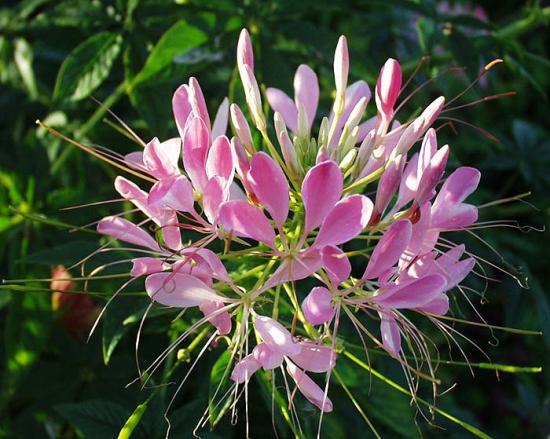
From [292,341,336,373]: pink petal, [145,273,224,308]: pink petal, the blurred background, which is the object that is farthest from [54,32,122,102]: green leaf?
[292,341,336,373]: pink petal

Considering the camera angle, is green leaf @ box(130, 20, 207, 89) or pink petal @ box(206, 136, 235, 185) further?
green leaf @ box(130, 20, 207, 89)

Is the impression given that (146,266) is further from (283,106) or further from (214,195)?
(283,106)

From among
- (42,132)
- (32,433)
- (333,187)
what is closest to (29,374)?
(32,433)

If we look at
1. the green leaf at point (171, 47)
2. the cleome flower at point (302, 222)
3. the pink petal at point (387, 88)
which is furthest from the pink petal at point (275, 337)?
the green leaf at point (171, 47)

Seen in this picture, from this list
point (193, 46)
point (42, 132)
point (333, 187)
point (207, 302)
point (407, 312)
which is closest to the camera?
point (333, 187)

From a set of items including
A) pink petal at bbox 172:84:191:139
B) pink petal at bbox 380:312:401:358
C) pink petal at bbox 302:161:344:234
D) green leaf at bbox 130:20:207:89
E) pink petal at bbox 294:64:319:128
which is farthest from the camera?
green leaf at bbox 130:20:207:89

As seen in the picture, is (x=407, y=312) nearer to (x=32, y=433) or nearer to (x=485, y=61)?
(x=485, y=61)

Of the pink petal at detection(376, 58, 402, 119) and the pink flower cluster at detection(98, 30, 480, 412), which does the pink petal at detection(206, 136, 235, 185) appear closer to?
the pink flower cluster at detection(98, 30, 480, 412)

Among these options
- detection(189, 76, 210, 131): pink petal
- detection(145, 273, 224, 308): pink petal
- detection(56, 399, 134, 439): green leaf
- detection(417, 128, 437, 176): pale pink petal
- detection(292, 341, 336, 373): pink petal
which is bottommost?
detection(56, 399, 134, 439): green leaf
